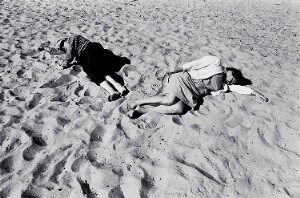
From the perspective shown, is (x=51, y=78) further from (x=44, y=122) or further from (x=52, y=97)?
(x=44, y=122)

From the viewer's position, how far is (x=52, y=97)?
13.1ft

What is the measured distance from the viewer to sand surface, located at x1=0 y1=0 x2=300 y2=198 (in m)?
2.71

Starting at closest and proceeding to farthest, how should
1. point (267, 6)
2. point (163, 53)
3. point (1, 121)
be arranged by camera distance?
point (1, 121) < point (163, 53) < point (267, 6)

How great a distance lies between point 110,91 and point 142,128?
3.06ft

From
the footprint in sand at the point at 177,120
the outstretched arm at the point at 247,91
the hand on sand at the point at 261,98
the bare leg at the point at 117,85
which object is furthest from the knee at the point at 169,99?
the hand on sand at the point at 261,98

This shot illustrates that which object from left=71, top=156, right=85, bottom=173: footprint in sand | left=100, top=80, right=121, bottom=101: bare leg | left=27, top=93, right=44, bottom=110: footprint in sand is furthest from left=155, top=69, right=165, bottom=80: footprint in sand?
left=71, top=156, right=85, bottom=173: footprint in sand

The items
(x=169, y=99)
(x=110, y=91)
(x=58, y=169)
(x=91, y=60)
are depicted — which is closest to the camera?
(x=58, y=169)

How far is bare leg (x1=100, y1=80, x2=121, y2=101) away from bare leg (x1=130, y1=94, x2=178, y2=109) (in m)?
0.37

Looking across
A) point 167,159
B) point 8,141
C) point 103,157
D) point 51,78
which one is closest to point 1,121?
point 8,141

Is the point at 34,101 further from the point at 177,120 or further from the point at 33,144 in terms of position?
the point at 177,120

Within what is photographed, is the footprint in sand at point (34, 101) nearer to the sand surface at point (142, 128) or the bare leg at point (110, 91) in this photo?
the sand surface at point (142, 128)

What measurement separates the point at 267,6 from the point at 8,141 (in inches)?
433

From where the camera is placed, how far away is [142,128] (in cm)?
345

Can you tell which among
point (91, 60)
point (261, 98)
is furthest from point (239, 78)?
point (91, 60)
